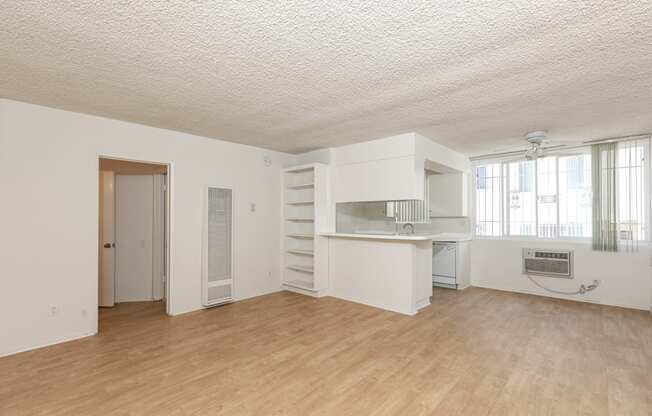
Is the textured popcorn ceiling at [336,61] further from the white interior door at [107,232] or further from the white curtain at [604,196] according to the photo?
the white interior door at [107,232]

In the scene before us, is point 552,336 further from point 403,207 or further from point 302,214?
point 302,214

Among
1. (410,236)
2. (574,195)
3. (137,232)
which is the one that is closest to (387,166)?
(410,236)

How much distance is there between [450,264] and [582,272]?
197 cm

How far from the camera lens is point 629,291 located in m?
4.72

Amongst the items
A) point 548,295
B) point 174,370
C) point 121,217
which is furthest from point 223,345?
point 548,295

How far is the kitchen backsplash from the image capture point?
6.18m

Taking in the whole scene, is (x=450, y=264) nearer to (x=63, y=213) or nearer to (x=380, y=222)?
(x=380, y=222)

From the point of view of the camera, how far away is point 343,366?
2852mm

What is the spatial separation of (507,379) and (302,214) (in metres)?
4.08

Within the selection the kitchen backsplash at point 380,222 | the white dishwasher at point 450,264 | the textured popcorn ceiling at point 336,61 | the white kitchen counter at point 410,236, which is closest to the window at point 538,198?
the kitchen backsplash at point 380,222

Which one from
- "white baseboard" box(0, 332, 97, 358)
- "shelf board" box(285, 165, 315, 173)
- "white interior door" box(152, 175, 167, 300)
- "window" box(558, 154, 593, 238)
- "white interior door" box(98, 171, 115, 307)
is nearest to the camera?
"white baseboard" box(0, 332, 97, 358)

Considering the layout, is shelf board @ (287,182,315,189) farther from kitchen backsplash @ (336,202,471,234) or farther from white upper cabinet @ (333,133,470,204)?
kitchen backsplash @ (336,202,471,234)

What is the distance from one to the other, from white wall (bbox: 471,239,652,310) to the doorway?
5.78 meters

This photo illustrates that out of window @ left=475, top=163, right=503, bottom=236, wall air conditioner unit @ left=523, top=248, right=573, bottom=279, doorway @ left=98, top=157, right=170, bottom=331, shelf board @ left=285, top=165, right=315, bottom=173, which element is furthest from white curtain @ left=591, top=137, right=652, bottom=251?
doorway @ left=98, top=157, right=170, bottom=331
